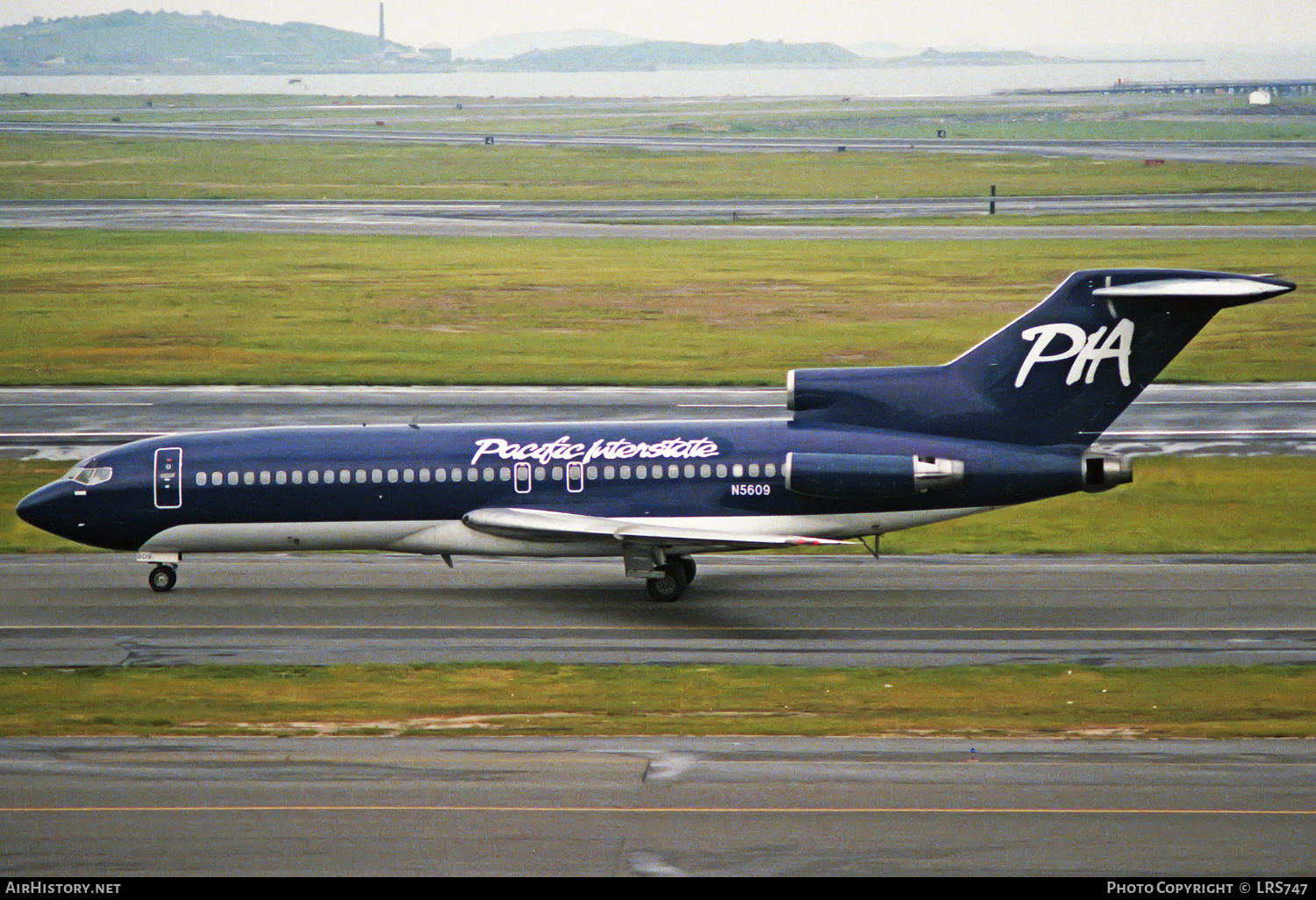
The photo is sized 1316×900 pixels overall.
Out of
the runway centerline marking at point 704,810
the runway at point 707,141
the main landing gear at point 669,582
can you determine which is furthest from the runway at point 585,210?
the runway centerline marking at point 704,810

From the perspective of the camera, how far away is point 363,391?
→ 2169 inches

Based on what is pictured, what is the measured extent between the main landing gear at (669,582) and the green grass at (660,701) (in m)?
4.59

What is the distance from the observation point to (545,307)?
71.1 meters

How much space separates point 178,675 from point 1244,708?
1865 centimetres

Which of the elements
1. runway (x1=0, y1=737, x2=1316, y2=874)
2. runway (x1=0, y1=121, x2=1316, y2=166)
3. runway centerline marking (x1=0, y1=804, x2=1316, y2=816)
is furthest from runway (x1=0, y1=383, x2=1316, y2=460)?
runway (x1=0, y1=121, x2=1316, y2=166)

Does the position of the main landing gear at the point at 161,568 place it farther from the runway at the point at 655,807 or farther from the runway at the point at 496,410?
the runway at the point at 496,410

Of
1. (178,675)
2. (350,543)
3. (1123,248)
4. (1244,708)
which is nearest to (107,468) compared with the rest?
(350,543)

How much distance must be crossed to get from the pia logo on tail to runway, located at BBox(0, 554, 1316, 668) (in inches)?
193

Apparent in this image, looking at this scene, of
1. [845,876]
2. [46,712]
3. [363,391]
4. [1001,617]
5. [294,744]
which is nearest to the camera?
Result: [845,876]

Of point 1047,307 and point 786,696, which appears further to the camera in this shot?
point 1047,307

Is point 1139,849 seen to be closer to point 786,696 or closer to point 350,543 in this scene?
point 786,696

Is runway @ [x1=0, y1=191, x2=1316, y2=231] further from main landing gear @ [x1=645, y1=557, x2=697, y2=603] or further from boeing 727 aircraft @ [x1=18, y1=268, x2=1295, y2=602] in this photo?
main landing gear @ [x1=645, y1=557, x2=697, y2=603]

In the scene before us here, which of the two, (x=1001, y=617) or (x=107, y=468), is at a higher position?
(x=107, y=468)

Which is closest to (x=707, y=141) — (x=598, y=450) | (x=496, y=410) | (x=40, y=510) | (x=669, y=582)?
(x=496, y=410)
